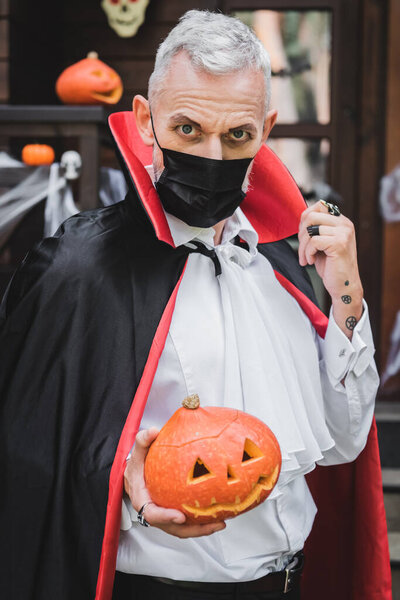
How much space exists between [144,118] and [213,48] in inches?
10.9

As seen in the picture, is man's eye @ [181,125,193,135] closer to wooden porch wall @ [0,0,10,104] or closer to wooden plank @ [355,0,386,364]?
wooden porch wall @ [0,0,10,104]

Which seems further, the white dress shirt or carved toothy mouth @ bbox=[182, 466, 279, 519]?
the white dress shirt

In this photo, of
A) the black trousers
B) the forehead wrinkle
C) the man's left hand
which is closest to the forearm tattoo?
the man's left hand

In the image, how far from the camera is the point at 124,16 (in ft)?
14.7

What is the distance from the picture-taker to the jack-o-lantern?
1.43 meters

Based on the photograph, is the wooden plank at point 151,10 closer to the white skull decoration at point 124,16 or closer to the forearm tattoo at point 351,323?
the white skull decoration at point 124,16

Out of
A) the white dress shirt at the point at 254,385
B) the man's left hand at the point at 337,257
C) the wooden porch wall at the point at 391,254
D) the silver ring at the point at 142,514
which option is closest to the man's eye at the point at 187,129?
the white dress shirt at the point at 254,385

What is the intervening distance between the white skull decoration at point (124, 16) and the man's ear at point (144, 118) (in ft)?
9.50

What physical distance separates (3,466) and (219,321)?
60 centimetres

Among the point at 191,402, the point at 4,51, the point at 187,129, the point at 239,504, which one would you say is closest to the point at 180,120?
the point at 187,129

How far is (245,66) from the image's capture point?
5.46 feet

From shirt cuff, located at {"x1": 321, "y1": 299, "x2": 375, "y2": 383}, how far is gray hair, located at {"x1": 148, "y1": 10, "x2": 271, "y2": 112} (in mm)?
581

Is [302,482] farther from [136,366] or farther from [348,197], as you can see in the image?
[348,197]

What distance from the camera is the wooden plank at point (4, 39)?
4.09 m
